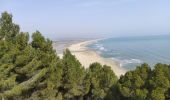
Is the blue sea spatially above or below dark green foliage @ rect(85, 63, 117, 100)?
below

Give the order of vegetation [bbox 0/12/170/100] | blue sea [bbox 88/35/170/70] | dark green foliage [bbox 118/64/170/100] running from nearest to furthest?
dark green foliage [bbox 118/64/170/100]
vegetation [bbox 0/12/170/100]
blue sea [bbox 88/35/170/70]

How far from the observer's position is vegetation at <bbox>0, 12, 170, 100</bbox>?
19.3m

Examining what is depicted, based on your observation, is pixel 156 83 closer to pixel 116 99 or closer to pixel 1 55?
pixel 116 99

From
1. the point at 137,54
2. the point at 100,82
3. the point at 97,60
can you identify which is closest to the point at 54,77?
the point at 100,82

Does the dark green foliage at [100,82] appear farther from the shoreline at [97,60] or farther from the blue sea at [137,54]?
the blue sea at [137,54]

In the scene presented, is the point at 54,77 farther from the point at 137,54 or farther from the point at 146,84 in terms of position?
the point at 137,54

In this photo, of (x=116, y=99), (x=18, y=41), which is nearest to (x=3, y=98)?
(x=18, y=41)

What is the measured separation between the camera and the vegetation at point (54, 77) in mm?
19328

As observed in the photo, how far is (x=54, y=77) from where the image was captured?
22.4 metres

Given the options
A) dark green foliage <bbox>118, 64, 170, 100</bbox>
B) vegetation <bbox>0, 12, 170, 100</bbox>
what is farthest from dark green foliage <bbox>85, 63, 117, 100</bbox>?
dark green foliage <bbox>118, 64, 170, 100</bbox>

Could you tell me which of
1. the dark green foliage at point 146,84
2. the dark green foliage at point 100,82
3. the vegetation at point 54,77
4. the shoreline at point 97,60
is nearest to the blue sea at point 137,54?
the shoreline at point 97,60

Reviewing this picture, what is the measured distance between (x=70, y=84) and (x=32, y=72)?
2.98 metres

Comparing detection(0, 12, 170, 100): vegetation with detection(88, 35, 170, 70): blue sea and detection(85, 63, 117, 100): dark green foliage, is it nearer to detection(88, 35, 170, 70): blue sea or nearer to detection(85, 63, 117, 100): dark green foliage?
detection(85, 63, 117, 100): dark green foliage

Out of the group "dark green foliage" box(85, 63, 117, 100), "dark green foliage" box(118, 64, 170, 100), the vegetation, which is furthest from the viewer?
"dark green foliage" box(85, 63, 117, 100)
